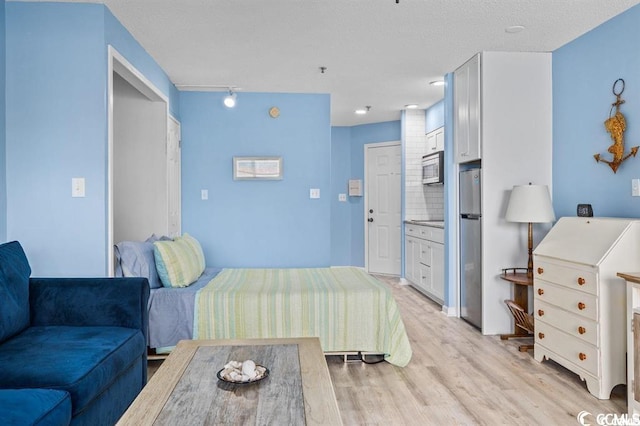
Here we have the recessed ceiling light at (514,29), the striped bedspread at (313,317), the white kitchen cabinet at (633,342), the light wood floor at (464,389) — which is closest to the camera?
the white kitchen cabinet at (633,342)

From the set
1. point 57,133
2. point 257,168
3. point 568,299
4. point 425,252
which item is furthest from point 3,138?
point 425,252

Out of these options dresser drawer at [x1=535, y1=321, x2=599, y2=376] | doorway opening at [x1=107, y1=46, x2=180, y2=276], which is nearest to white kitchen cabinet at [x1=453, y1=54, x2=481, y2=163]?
dresser drawer at [x1=535, y1=321, x2=599, y2=376]

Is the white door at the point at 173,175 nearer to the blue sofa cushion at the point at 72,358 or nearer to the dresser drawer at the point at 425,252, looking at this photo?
the blue sofa cushion at the point at 72,358

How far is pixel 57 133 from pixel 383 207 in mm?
5207

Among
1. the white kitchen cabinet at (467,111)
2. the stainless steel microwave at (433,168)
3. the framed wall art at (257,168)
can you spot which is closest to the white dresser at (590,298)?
the white kitchen cabinet at (467,111)

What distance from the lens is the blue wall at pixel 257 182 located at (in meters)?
5.28

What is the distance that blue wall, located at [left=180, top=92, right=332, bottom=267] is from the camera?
5281 millimetres

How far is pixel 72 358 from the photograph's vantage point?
6.53 ft

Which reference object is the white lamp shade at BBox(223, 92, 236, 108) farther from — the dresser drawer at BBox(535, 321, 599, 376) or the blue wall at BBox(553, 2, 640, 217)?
the dresser drawer at BBox(535, 321, 599, 376)

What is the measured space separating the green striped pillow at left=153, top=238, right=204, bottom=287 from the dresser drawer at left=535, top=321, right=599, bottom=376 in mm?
2654

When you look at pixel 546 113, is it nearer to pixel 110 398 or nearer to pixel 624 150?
pixel 624 150

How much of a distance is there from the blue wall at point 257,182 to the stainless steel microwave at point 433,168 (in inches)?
55.1

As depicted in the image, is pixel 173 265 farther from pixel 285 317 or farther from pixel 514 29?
pixel 514 29

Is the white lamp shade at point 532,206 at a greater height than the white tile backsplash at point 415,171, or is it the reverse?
the white tile backsplash at point 415,171
